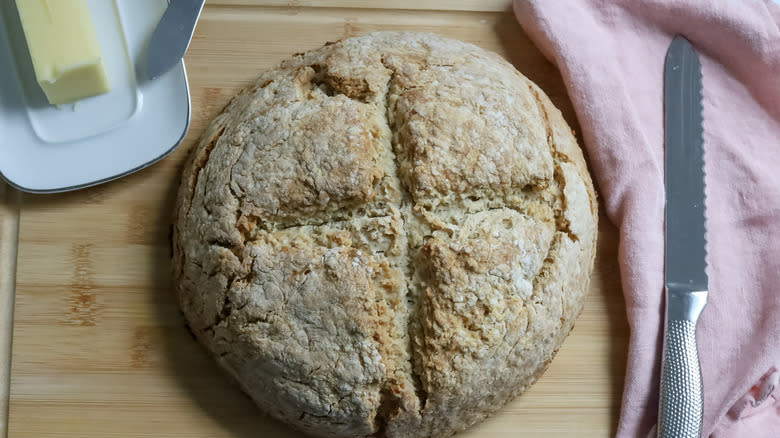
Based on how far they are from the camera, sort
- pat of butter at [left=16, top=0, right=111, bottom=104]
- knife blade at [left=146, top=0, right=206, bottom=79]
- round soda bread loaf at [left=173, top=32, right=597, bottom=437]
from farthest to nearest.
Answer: knife blade at [left=146, top=0, right=206, bottom=79] < pat of butter at [left=16, top=0, right=111, bottom=104] < round soda bread loaf at [left=173, top=32, right=597, bottom=437]

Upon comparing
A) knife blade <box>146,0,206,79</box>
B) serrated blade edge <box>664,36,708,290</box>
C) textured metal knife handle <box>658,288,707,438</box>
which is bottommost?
textured metal knife handle <box>658,288,707,438</box>

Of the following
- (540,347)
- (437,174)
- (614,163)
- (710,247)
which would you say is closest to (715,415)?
(710,247)

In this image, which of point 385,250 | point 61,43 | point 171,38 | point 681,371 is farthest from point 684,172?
point 61,43

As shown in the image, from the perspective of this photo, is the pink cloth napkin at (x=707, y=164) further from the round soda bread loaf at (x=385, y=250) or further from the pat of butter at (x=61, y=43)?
the pat of butter at (x=61, y=43)

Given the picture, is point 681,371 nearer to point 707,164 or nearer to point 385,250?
point 707,164

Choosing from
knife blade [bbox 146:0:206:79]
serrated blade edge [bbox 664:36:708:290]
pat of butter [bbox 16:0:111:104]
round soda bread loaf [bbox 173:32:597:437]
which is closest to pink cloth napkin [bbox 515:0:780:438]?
serrated blade edge [bbox 664:36:708:290]

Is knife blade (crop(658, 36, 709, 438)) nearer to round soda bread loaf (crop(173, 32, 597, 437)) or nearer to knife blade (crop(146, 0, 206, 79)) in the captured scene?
round soda bread loaf (crop(173, 32, 597, 437))

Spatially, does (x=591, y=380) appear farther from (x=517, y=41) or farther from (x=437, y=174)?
(x=517, y=41)
